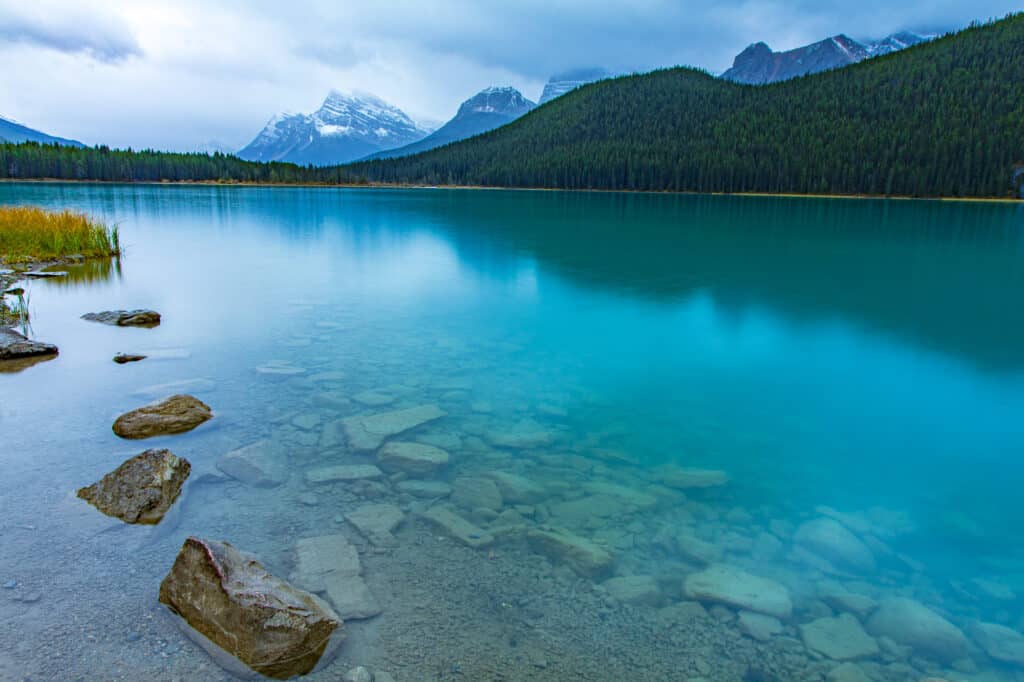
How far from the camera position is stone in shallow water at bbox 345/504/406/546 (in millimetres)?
6730

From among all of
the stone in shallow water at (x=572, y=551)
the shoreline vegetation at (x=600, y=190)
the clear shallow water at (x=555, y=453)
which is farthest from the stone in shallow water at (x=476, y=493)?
the shoreline vegetation at (x=600, y=190)

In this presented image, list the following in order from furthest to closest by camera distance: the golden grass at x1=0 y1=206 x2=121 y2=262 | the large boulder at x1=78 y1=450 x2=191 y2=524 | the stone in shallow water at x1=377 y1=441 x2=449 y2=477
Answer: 1. the golden grass at x1=0 y1=206 x2=121 y2=262
2. the stone in shallow water at x1=377 y1=441 x2=449 y2=477
3. the large boulder at x1=78 y1=450 x2=191 y2=524

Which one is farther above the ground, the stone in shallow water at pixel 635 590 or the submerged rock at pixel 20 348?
the submerged rock at pixel 20 348

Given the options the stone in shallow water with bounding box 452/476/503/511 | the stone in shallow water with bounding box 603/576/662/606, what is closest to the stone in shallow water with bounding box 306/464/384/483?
the stone in shallow water with bounding box 452/476/503/511

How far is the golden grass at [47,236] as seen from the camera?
2511 cm

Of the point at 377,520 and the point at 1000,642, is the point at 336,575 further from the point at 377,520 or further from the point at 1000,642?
the point at 1000,642

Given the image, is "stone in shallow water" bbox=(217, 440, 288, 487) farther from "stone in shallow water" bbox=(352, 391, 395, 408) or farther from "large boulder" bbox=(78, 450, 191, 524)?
"stone in shallow water" bbox=(352, 391, 395, 408)

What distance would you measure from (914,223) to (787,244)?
30502mm

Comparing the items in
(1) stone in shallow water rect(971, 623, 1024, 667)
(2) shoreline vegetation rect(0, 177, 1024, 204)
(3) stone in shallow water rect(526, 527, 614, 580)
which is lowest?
(1) stone in shallow water rect(971, 623, 1024, 667)

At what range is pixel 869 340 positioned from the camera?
17.0m

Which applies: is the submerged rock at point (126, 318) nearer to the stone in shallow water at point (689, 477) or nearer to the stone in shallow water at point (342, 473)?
the stone in shallow water at point (342, 473)

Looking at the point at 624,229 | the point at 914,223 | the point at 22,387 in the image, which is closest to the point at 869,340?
the point at 22,387

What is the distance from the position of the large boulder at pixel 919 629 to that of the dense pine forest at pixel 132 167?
616 feet

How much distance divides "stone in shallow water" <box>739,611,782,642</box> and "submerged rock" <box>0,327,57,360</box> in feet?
46.9
